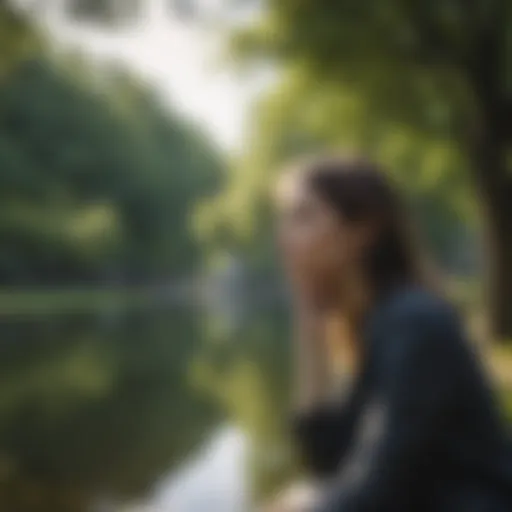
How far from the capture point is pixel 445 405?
45 cm

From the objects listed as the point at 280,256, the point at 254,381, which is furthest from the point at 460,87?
the point at 254,381

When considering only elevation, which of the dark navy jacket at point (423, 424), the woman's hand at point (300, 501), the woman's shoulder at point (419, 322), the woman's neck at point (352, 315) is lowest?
the dark navy jacket at point (423, 424)

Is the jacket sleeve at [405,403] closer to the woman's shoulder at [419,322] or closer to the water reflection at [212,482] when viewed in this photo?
the woman's shoulder at [419,322]

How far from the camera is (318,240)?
0.55 metres

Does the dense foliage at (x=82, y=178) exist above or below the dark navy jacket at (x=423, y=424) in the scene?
above

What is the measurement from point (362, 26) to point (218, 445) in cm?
53

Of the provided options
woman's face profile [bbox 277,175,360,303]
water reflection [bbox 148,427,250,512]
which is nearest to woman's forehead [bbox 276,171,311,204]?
woman's face profile [bbox 277,175,360,303]

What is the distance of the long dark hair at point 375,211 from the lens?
0.53 metres

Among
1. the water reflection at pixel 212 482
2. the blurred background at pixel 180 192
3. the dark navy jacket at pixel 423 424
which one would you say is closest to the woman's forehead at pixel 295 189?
the dark navy jacket at pixel 423 424

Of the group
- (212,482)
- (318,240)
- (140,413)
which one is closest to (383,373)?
(318,240)

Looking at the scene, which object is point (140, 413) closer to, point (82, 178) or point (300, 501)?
point (82, 178)

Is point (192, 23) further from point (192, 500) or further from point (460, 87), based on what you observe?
point (192, 500)

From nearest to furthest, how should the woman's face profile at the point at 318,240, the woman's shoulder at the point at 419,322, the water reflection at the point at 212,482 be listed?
the woman's shoulder at the point at 419,322, the woman's face profile at the point at 318,240, the water reflection at the point at 212,482

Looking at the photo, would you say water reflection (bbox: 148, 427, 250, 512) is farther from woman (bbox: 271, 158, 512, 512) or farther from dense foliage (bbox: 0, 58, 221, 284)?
woman (bbox: 271, 158, 512, 512)
